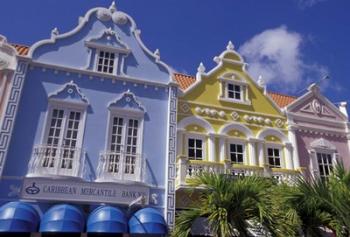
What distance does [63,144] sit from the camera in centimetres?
1312

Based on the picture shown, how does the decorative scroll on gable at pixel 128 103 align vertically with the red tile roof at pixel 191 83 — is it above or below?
below

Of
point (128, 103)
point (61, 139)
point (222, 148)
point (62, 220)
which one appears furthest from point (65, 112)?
point (222, 148)

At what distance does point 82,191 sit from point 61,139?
221 centimetres

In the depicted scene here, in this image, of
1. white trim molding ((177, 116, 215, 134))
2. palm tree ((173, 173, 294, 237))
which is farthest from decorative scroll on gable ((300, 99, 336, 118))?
palm tree ((173, 173, 294, 237))

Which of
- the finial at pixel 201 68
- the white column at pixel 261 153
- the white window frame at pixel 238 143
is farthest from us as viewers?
the finial at pixel 201 68

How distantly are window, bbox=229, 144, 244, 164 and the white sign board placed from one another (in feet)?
14.8

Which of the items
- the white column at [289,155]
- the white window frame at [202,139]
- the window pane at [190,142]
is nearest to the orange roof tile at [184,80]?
the white window frame at [202,139]

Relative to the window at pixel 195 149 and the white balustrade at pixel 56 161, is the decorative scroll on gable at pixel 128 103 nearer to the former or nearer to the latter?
the white balustrade at pixel 56 161

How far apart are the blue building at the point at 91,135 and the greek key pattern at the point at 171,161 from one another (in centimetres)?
4

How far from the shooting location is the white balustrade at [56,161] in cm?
1241

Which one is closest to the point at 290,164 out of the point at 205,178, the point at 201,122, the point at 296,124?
the point at 296,124

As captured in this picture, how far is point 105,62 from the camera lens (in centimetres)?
1501

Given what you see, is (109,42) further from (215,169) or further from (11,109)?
(215,169)

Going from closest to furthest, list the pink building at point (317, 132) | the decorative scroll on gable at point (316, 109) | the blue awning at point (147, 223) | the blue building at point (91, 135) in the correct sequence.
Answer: the blue awning at point (147, 223), the blue building at point (91, 135), the pink building at point (317, 132), the decorative scroll on gable at point (316, 109)
